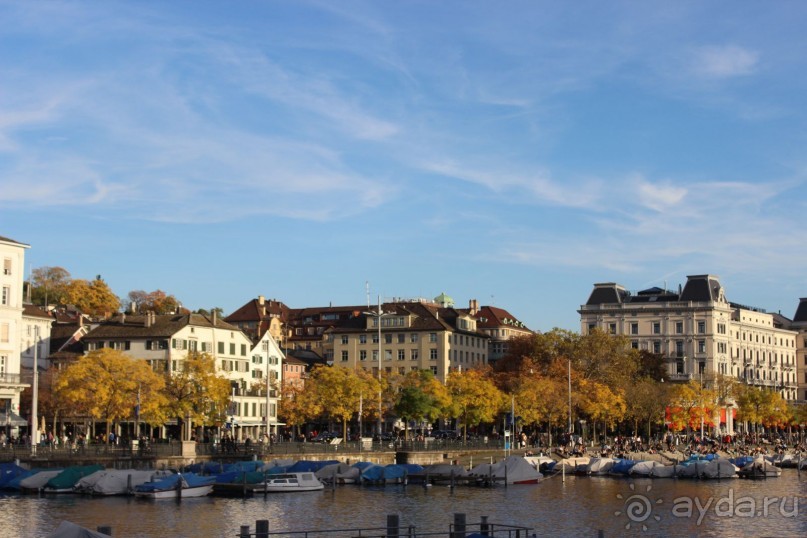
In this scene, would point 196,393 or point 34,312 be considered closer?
point 196,393

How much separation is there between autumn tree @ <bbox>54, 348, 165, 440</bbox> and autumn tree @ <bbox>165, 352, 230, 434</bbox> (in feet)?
8.33

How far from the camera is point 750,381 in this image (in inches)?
7466

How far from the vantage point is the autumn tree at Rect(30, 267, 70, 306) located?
175 meters

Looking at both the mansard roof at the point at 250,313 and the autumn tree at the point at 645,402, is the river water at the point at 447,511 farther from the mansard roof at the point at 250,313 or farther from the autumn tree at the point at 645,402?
the mansard roof at the point at 250,313

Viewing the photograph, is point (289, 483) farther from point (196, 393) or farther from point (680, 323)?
point (680, 323)

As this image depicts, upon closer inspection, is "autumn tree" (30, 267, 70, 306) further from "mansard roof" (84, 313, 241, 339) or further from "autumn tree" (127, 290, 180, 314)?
"mansard roof" (84, 313, 241, 339)

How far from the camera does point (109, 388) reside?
99.4 metres

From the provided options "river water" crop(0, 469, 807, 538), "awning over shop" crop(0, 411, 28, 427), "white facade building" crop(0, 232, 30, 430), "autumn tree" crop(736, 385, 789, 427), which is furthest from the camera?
"autumn tree" crop(736, 385, 789, 427)

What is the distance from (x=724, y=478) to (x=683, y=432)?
65.0 metres

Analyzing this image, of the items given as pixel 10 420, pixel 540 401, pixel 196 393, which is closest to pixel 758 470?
pixel 540 401

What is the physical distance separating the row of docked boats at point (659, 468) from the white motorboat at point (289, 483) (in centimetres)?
2450

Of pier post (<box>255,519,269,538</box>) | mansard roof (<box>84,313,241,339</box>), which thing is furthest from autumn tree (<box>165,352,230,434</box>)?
pier post (<box>255,519,269,538</box>)

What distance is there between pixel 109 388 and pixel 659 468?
4706 cm

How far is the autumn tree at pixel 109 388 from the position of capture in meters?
98.8
